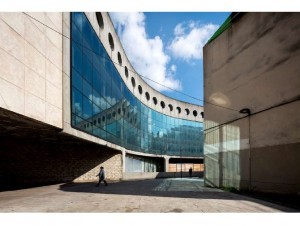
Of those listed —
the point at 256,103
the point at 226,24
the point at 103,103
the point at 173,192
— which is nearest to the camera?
the point at 173,192

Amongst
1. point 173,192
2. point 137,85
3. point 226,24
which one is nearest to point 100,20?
point 226,24

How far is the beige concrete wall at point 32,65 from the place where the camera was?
9.41 metres

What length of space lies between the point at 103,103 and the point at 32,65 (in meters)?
10.2

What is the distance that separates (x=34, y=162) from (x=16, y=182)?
2.02 m

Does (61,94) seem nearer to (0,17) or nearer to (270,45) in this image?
(0,17)

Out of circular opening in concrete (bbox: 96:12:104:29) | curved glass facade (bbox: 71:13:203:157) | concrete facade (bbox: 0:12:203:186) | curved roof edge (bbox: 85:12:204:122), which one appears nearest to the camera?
concrete facade (bbox: 0:12:203:186)

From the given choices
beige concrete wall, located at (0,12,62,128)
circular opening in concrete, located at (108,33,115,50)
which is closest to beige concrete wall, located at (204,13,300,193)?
circular opening in concrete, located at (108,33,115,50)

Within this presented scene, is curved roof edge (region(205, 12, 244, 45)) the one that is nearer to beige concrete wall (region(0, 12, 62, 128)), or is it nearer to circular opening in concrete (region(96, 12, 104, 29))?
circular opening in concrete (region(96, 12, 104, 29))

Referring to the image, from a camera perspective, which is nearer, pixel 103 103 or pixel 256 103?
pixel 256 103

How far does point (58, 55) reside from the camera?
1340 centimetres

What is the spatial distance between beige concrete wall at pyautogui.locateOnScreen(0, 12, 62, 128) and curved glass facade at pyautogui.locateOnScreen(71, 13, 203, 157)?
1.97 meters

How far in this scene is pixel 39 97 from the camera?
11461mm

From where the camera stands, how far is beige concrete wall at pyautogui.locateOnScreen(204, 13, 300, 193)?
38.8 ft

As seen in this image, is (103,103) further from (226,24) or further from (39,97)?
(226,24)
